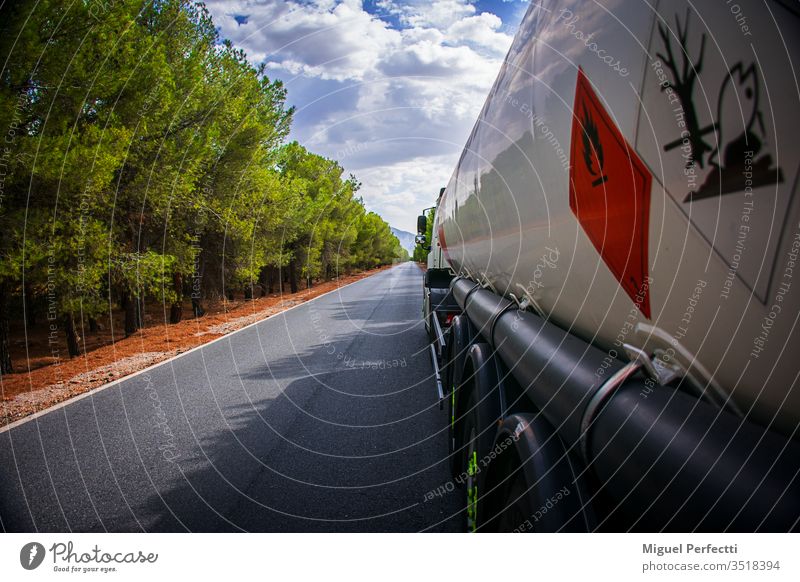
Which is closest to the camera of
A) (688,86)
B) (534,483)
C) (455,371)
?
(688,86)

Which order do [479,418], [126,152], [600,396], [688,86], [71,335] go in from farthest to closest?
[71,335]
[126,152]
[479,418]
[600,396]
[688,86]

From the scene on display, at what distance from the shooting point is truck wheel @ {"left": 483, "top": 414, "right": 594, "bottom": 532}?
1.35 m

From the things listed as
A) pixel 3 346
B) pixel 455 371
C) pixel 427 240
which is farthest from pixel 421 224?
pixel 3 346

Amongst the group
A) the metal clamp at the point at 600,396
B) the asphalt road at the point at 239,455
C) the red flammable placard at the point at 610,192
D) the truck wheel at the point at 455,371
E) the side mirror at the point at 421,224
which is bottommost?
the asphalt road at the point at 239,455

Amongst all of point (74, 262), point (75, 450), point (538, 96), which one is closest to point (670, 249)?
point (538, 96)

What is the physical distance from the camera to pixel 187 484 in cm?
371

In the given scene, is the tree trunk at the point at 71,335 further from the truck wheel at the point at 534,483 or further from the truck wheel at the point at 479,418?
the truck wheel at the point at 534,483

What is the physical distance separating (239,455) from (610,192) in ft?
13.7

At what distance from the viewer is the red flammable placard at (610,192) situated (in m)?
1.22

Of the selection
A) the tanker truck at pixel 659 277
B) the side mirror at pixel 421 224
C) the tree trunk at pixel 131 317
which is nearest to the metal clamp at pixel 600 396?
the tanker truck at pixel 659 277

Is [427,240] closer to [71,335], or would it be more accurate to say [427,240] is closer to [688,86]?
[71,335]

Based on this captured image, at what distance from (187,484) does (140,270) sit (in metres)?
8.97

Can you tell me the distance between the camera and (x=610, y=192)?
136cm

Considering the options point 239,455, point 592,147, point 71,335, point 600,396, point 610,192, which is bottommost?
point 239,455
